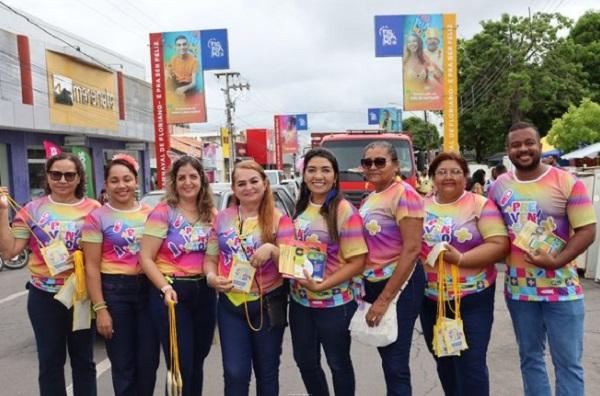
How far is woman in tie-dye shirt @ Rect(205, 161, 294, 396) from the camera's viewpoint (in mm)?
3006

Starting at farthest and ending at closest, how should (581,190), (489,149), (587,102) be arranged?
(489,149) → (587,102) → (581,190)

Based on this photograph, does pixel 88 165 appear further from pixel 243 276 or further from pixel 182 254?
pixel 243 276

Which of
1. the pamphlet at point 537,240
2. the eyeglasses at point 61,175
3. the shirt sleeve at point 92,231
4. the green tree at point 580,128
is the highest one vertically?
the green tree at point 580,128

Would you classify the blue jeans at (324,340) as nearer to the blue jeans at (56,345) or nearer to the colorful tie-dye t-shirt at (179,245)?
the colorful tie-dye t-shirt at (179,245)

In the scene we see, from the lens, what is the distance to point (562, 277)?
2.91 metres

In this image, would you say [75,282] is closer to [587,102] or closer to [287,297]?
[287,297]

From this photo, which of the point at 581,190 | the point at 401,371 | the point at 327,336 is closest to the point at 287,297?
the point at 327,336

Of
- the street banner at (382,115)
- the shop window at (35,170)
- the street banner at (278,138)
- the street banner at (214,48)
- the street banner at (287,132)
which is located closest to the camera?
the street banner at (214,48)

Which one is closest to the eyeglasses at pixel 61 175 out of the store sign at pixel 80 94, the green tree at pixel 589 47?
the store sign at pixel 80 94

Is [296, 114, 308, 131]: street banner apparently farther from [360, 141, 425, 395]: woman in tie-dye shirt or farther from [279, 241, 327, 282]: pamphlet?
[279, 241, 327, 282]: pamphlet

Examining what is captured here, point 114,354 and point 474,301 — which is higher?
point 474,301

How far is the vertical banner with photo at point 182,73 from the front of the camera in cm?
1627

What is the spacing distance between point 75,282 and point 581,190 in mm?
2971

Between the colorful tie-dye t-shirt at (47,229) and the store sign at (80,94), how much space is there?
1736 cm
